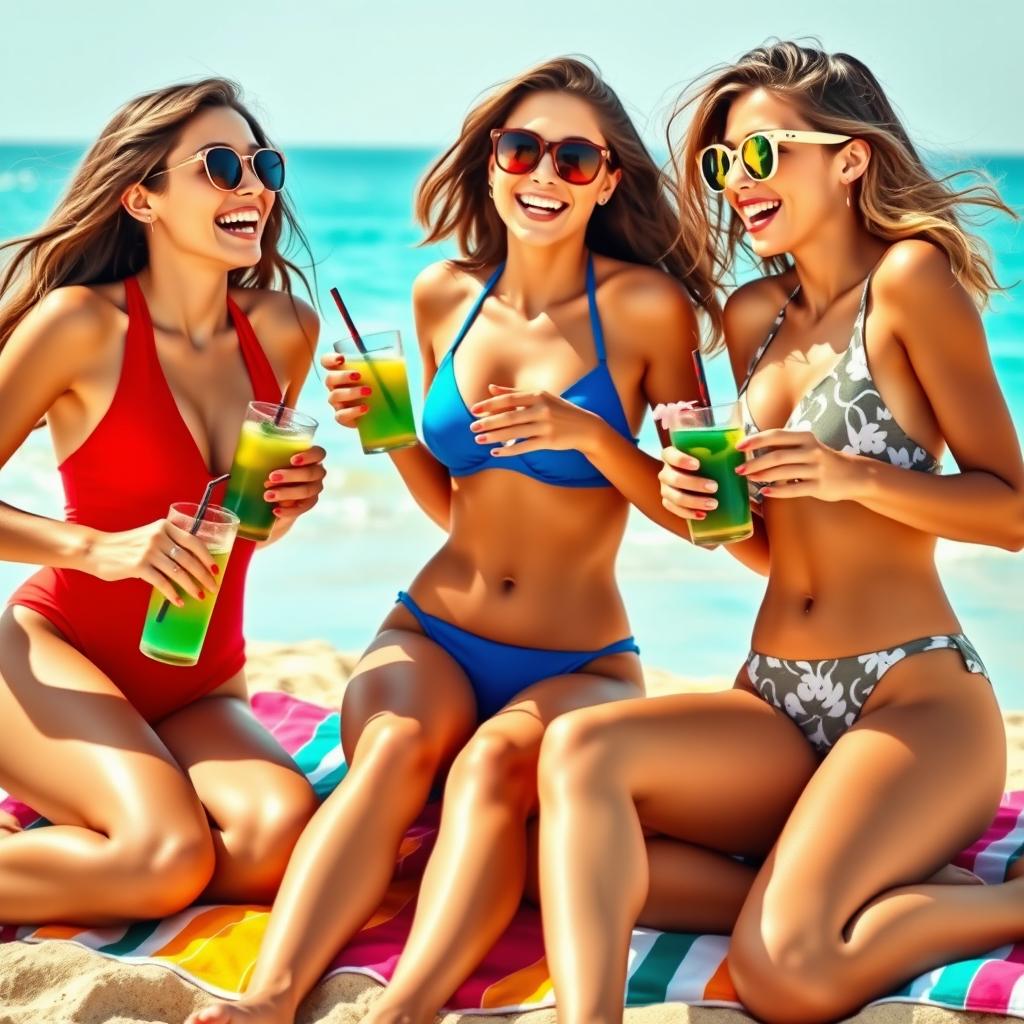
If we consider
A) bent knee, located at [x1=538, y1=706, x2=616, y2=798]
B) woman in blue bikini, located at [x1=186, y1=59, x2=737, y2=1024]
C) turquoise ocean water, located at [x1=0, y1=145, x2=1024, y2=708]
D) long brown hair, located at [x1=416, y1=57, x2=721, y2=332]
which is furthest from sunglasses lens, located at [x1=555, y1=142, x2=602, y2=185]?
turquoise ocean water, located at [x1=0, y1=145, x2=1024, y2=708]

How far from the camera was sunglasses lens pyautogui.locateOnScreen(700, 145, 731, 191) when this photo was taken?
4.05 metres

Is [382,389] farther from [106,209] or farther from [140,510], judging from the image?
Answer: [106,209]

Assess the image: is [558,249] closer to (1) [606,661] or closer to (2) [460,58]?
(1) [606,661]

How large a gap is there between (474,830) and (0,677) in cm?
151

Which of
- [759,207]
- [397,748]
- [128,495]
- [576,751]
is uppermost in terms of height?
[759,207]

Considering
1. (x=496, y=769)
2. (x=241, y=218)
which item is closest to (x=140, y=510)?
(x=241, y=218)

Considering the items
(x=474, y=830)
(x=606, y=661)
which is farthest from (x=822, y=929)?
(x=606, y=661)

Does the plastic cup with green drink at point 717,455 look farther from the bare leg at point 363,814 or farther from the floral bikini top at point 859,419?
the bare leg at point 363,814

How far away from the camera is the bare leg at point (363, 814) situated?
11.3 feet

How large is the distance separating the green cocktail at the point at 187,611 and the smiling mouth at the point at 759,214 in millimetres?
1570

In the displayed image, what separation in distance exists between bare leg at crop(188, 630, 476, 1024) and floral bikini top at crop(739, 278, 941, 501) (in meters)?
Answer: 1.11

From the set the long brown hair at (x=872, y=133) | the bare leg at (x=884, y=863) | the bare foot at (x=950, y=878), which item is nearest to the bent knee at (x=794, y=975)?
the bare leg at (x=884, y=863)

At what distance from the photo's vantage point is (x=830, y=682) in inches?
149

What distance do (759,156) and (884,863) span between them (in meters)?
1.80
